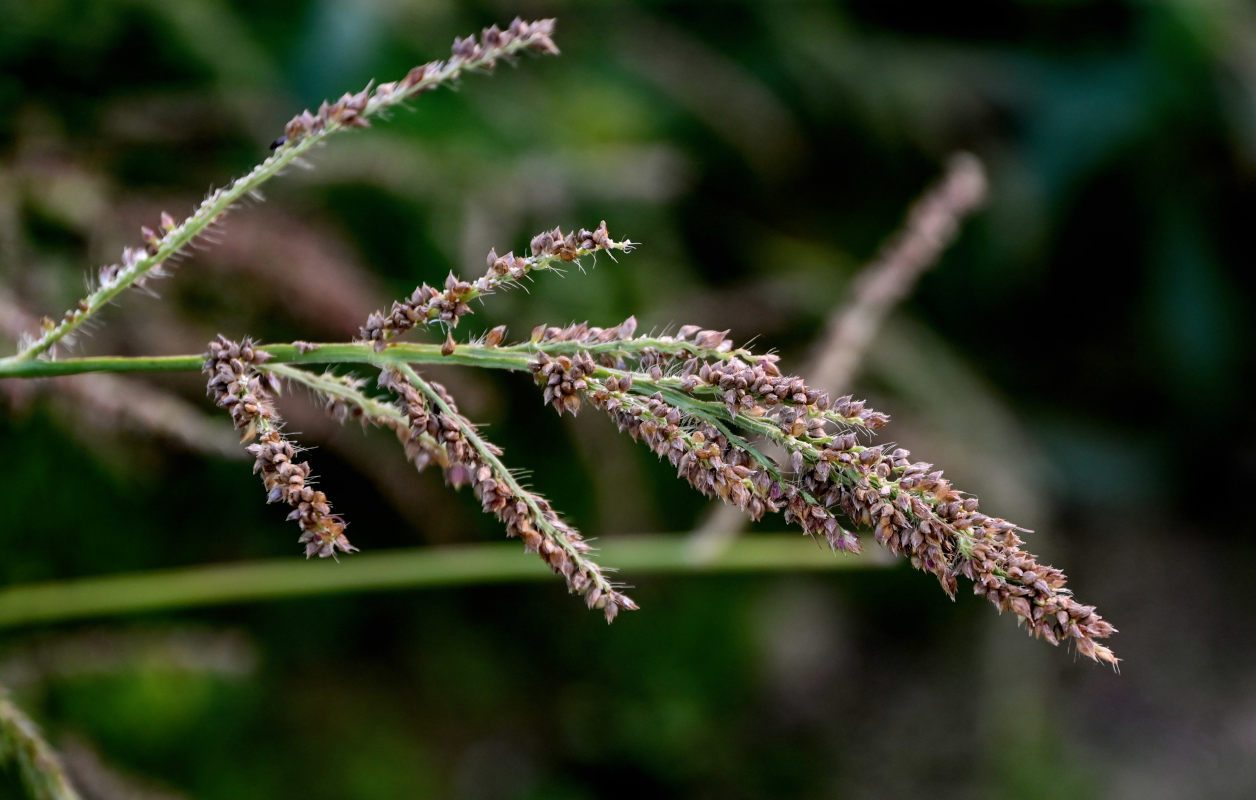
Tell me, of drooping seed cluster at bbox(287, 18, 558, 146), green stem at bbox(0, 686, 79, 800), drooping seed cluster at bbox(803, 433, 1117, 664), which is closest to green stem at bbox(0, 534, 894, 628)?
green stem at bbox(0, 686, 79, 800)

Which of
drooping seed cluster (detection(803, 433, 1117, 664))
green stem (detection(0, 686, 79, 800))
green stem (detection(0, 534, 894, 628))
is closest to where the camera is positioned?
drooping seed cluster (detection(803, 433, 1117, 664))

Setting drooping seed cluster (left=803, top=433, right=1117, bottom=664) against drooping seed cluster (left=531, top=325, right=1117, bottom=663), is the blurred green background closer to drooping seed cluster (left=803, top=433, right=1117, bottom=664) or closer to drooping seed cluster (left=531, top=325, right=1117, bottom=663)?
drooping seed cluster (left=531, top=325, right=1117, bottom=663)

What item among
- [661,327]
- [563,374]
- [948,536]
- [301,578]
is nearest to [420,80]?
[563,374]

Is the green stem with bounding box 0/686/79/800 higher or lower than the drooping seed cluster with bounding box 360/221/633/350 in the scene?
lower

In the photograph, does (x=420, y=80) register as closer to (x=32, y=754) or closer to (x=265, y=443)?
(x=265, y=443)

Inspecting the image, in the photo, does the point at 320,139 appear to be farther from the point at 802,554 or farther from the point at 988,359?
the point at 988,359

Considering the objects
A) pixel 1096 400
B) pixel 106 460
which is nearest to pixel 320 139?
pixel 106 460

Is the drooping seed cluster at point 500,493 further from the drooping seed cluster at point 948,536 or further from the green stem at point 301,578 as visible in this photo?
the green stem at point 301,578
